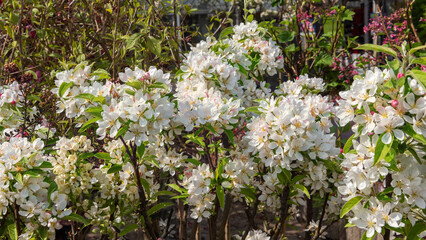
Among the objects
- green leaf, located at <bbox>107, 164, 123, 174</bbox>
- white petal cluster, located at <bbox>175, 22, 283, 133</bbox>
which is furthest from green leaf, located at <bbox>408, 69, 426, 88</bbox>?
green leaf, located at <bbox>107, 164, 123, 174</bbox>

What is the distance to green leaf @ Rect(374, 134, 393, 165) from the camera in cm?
152

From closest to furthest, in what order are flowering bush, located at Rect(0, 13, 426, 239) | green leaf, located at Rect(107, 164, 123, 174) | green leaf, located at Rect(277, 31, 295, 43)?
flowering bush, located at Rect(0, 13, 426, 239) → green leaf, located at Rect(107, 164, 123, 174) → green leaf, located at Rect(277, 31, 295, 43)

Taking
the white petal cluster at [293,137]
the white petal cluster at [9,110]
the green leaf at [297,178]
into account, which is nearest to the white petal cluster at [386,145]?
the white petal cluster at [293,137]

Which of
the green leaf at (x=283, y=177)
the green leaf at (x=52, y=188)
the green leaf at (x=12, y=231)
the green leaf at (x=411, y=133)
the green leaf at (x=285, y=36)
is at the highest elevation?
the green leaf at (x=411, y=133)

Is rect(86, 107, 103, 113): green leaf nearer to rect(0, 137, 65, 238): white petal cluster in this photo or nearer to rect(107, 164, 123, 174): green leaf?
rect(0, 137, 65, 238): white petal cluster

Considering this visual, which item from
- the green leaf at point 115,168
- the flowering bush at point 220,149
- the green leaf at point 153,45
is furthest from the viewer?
the green leaf at point 153,45

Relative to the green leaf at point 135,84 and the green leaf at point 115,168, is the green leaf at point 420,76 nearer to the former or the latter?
the green leaf at point 135,84

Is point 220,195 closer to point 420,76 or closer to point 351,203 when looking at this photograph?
point 351,203

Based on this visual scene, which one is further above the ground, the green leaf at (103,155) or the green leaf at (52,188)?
the green leaf at (103,155)

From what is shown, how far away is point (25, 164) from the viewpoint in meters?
1.93

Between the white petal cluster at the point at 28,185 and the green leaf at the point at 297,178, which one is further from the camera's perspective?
the green leaf at the point at 297,178

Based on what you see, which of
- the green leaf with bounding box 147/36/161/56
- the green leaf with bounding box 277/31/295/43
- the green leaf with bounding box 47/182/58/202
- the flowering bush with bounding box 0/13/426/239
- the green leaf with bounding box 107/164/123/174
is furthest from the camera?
the green leaf with bounding box 277/31/295/43

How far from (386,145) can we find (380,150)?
25mm

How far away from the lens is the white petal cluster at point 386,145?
60.3 inches
